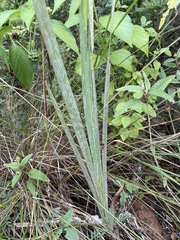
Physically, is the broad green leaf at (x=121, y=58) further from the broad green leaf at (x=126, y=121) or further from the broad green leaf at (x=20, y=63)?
the broad green leaf at (x=20, y=63)

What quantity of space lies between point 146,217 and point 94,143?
1.35 feet

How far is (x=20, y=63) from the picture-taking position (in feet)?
3.07

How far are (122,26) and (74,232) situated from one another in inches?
20.1

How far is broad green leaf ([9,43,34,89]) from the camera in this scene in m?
0.92

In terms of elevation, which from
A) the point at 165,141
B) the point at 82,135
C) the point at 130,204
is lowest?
the point at 130,204

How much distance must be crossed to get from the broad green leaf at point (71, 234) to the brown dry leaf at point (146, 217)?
0.24 m

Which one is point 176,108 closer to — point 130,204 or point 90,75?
point 130,204

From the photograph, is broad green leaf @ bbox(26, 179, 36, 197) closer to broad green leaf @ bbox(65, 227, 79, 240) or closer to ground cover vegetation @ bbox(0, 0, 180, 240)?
ground cover vegetation @ bbox(0, 0, 180, 240)

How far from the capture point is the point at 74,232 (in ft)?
2.42

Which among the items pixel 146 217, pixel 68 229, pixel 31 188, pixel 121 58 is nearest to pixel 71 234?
pixel 68 229

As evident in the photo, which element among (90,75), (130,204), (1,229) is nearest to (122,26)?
(90,75)

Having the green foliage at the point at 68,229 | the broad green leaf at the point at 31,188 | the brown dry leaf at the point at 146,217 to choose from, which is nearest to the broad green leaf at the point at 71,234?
the green foliage at the point at 68,229

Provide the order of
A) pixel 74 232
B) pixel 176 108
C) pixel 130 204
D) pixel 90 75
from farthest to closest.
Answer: pixel 176 108 < pixel 130 204 < pixel 74 232 < pixel 90 75

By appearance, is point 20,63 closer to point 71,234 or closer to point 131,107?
point 131,107
